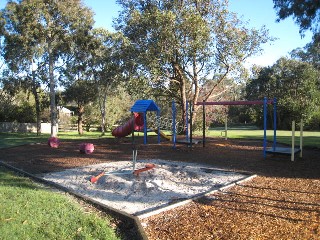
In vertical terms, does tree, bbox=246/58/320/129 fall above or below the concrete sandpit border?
above

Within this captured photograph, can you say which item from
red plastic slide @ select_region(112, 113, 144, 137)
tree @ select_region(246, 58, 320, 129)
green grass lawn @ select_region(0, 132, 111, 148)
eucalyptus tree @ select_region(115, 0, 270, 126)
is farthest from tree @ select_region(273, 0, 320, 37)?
tree @ select_region(246, 58, 320, 129)

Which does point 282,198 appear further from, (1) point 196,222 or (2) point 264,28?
(2) point 264,28

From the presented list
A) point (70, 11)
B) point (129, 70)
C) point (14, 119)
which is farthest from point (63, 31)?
point (14, 119)

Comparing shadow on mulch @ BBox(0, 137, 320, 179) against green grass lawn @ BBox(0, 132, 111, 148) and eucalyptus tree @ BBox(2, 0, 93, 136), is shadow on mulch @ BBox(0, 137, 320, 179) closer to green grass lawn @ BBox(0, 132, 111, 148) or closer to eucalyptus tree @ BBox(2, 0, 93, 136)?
green grass lawn @ BBox(0, 132, 111, 148)

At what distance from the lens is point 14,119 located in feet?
118

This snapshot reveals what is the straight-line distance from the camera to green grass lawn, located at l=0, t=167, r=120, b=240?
14.3 ft

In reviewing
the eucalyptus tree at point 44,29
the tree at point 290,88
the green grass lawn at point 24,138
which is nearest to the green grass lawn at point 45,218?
the green grass lawn at point 24,138

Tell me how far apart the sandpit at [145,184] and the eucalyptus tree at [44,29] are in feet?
59.5

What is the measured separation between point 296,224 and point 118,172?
496 cm

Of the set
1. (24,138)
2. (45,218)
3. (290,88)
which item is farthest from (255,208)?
(290,88)

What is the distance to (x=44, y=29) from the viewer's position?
25797mm

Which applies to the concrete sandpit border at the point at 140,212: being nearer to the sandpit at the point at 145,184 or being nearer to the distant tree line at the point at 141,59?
the sandpit at the point at 145,184

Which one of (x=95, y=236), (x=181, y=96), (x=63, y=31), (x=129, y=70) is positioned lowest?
(x=95, y=236)

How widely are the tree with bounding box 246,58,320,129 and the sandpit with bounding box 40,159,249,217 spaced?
26615 mm
